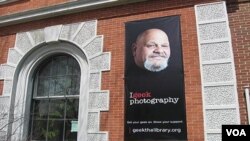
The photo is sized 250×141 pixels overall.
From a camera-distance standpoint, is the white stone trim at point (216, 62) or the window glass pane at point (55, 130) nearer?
the white stone trim at point (216, 62)

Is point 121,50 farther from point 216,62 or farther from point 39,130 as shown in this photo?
point 39,130

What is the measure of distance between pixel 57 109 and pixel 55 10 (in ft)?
9.11

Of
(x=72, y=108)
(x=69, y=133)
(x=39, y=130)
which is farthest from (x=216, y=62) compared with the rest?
(x=39, y=130)

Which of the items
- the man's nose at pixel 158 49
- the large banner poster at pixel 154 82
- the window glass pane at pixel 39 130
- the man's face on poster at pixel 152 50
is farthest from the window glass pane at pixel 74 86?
the man's nose at pixel 158 49

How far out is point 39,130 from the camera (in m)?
8.46

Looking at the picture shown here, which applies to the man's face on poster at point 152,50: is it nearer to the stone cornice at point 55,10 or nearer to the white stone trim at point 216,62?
the white stone trim at point 216,62

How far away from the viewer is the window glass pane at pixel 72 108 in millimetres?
8094

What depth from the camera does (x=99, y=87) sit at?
25.2 feet

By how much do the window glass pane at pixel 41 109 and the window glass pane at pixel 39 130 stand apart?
0.50ft

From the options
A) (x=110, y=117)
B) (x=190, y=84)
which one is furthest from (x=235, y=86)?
(x=110, y=117)

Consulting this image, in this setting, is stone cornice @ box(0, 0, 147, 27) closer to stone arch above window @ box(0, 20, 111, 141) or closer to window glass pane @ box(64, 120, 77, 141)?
stone arch above window @ box(0, 20, 111, 141)

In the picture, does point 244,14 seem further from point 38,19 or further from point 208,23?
point 38,19

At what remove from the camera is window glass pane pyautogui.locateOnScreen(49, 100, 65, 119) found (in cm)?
831

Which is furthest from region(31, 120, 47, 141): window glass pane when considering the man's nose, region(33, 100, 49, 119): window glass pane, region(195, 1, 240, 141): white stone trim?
region(195, 1, 240, 141): white stone trim
